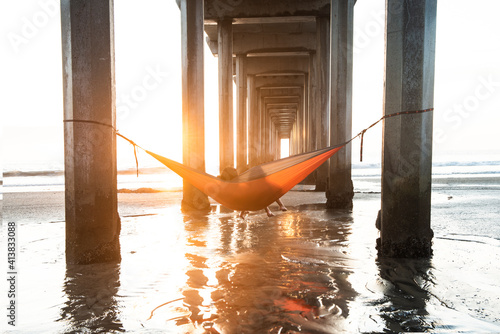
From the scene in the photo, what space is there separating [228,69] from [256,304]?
36.2ft

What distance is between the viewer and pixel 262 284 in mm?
2934

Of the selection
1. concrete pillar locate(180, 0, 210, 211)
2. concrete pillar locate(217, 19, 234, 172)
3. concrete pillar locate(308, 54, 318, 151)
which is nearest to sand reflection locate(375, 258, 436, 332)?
concrete pillar locate(180, 0, 210, 211)

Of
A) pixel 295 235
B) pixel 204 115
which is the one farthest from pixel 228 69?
pixel 295 235

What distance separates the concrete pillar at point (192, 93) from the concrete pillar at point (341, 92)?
8.64ft

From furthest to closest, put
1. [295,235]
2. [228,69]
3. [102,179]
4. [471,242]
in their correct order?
[228,69], [295,235], [471,242], [102,179]

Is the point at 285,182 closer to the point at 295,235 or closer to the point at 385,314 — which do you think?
the point at 295,235

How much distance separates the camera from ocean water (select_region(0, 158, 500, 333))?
2213 mm

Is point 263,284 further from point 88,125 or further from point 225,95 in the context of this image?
point 225,95

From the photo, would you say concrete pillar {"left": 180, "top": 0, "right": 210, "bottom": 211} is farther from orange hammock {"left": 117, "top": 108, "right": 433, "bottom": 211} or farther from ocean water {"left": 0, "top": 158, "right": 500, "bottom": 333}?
orange hammock {"left": 117, "top": 108, "right": 433, "bottom": 211}

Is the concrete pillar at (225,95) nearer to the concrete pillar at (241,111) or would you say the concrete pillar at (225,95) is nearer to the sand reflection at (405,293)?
the concrete pillar at (241,111)

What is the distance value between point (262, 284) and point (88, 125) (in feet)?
6.77

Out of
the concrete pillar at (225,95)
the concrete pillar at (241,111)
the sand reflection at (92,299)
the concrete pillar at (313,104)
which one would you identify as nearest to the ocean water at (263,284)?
the sand reflection at (92,299)

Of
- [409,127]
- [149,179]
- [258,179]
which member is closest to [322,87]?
[258,179]

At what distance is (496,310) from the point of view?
2.35 metres
